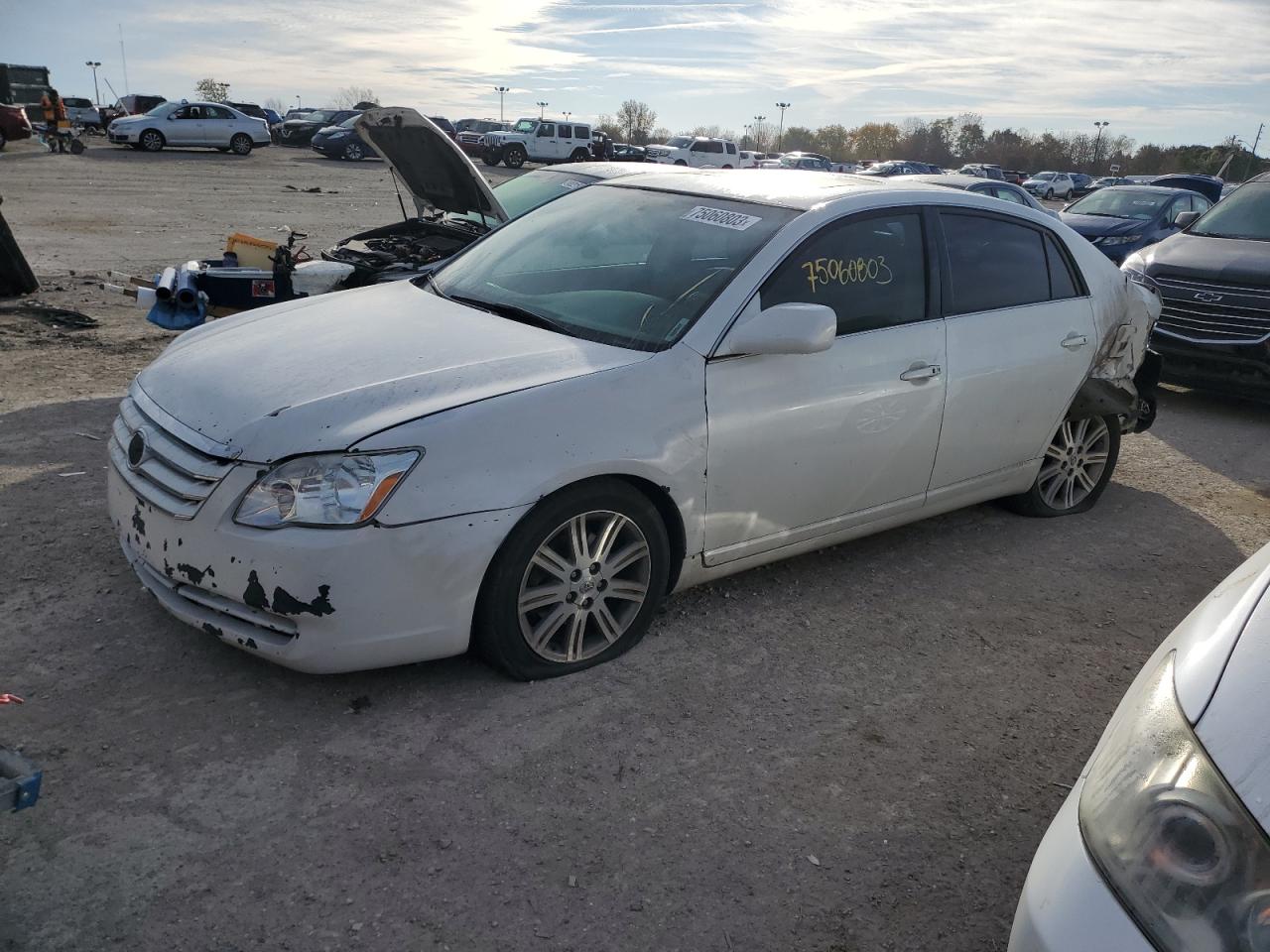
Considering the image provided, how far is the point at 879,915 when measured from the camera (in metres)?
2.62

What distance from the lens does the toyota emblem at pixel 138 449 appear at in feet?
11.3

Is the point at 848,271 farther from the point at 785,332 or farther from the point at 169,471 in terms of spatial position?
the point at 169,471

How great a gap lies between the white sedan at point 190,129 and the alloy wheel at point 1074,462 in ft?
113

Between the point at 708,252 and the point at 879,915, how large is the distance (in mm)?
2400

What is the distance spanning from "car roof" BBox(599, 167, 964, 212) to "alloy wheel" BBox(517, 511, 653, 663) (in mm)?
1548

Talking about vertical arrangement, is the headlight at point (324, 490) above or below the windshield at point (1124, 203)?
above

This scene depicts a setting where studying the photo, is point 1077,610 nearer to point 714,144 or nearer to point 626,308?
point 626,308

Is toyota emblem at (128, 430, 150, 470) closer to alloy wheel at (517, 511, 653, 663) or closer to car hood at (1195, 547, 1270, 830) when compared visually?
alloy wheel at (517, 511, 653, 663)

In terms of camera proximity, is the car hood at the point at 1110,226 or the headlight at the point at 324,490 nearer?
the headlight at the point at 324,490

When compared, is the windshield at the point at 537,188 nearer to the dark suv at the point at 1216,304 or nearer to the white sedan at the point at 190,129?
the dark suv at the point at 1216,304

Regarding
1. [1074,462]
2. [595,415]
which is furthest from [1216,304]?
[595,415]

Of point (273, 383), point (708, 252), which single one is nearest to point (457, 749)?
point (273, 383)

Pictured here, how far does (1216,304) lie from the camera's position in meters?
8.08

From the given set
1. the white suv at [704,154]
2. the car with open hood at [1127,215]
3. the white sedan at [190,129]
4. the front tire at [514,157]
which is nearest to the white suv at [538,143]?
the front tire at [514,157]
